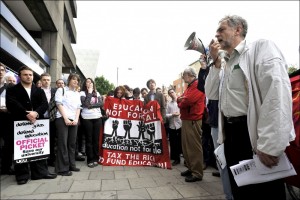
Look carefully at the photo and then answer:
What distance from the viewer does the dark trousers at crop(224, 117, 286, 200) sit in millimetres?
1671

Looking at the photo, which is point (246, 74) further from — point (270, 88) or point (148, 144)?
point (148, 144)

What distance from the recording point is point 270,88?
1553 mm

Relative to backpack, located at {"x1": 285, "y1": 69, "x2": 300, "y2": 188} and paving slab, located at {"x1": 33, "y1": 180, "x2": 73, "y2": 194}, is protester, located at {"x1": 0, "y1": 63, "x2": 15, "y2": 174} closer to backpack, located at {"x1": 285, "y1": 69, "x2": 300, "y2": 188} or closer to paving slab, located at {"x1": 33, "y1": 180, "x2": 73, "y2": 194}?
paving slab, located at {"x1": 33, "y1": 180, "x2": 73, "y2": 194}

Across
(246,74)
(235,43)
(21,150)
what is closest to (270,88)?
(246,74)

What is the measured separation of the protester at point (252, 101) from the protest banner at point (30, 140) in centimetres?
364

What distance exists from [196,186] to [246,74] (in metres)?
2.83

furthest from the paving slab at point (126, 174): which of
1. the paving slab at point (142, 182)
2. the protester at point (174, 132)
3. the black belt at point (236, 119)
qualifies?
the black belt at point (236, 119)

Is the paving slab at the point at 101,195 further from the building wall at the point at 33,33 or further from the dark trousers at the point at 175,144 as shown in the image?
the building wall at the point at 33,33

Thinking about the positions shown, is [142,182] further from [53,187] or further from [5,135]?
[5,135]

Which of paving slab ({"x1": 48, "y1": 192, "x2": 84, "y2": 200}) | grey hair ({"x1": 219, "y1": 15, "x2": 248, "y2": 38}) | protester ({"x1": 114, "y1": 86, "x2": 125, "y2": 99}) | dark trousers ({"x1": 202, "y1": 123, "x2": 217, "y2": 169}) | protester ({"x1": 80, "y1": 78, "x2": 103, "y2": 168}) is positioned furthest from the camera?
protester ({"x1": 114, "y1": 86, "x2": 125, "y2": 99})

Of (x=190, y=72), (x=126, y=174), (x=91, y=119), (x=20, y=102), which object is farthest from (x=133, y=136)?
(x=20, y=102)

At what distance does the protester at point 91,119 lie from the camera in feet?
18.1

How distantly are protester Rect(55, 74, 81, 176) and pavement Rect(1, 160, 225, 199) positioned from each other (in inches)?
11.4

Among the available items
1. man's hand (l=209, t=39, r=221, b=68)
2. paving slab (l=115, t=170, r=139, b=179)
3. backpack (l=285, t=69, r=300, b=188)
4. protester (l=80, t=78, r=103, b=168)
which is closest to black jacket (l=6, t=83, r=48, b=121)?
protester (l=80, t=78, r=103, b=168)
